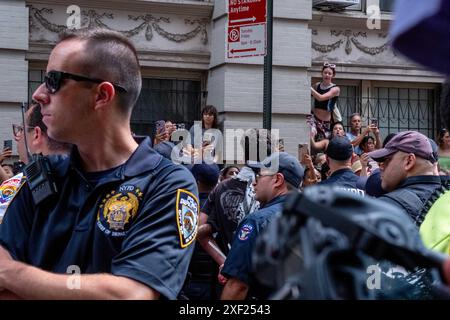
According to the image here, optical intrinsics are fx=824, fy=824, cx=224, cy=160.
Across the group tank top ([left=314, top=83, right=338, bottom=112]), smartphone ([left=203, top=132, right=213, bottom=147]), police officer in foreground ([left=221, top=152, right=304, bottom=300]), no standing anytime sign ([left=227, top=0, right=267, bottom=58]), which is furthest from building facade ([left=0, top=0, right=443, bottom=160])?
police officer in foreground ([left=221, top=152, right=304, bottom=300])

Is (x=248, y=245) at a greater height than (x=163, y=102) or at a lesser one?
lesser

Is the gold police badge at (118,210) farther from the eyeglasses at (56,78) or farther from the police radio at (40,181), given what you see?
the eyeglasses at (56,78)

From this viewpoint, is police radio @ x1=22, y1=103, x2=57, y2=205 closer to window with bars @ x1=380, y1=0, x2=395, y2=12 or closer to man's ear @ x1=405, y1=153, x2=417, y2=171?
man's ear @ x1=405, y1=153, x2=417, y2=171

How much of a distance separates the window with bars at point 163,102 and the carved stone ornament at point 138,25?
74cm

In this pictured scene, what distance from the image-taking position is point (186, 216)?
3197mm

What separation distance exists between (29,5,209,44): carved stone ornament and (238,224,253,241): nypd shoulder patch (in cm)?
757

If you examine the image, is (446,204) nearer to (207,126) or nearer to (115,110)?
(115,110)

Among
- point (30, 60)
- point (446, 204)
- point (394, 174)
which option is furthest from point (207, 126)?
point (446, 204)

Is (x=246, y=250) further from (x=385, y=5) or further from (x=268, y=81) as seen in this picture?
(x=385, y=5)

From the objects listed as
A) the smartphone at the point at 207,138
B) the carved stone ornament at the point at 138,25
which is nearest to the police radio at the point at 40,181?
the smartphone at the point at 207,138

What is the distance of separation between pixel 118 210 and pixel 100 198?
0.39 feet

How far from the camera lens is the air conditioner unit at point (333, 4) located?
13.9 m

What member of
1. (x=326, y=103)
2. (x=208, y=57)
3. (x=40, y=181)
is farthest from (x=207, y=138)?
(x=40, y=181)
